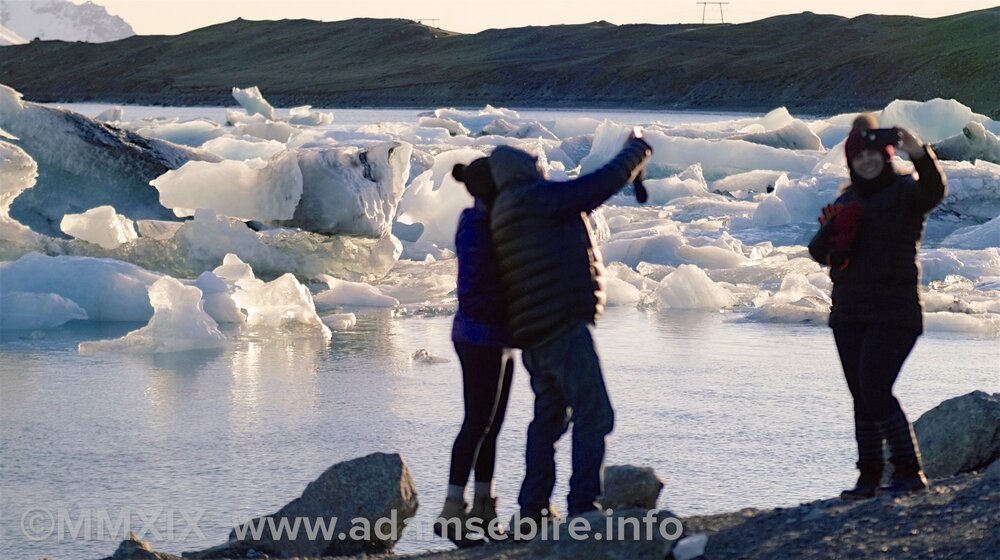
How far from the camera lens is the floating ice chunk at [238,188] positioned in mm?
8633

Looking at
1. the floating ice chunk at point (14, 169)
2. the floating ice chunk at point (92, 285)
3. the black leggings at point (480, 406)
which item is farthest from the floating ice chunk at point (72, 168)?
the black leggings at point (480, 406)

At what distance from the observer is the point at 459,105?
62594mm

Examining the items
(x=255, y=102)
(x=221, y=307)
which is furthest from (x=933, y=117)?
(x=255, y=102)

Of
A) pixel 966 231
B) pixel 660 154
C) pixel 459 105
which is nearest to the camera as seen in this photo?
pixel 966 231

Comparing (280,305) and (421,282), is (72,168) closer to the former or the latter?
(421,282)

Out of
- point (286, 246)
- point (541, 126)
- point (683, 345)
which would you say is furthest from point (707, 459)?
point (541, 126)

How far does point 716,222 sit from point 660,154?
4231 millimetres

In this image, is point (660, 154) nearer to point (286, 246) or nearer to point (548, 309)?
point (286, 246)

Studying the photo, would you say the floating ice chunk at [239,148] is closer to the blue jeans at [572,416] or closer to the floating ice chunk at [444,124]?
the floating ice chunk at [444,124]

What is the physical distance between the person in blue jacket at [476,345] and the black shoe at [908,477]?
844 mm

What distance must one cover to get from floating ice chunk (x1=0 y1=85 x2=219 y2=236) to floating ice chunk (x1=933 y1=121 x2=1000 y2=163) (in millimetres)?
8334

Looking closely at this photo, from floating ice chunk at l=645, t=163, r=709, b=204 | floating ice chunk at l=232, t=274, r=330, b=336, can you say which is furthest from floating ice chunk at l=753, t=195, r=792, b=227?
floating ice chunk at l=232, t=274, r=330, b=336

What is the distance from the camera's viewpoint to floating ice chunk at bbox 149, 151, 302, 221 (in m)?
8.63

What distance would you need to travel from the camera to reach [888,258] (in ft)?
9.77
